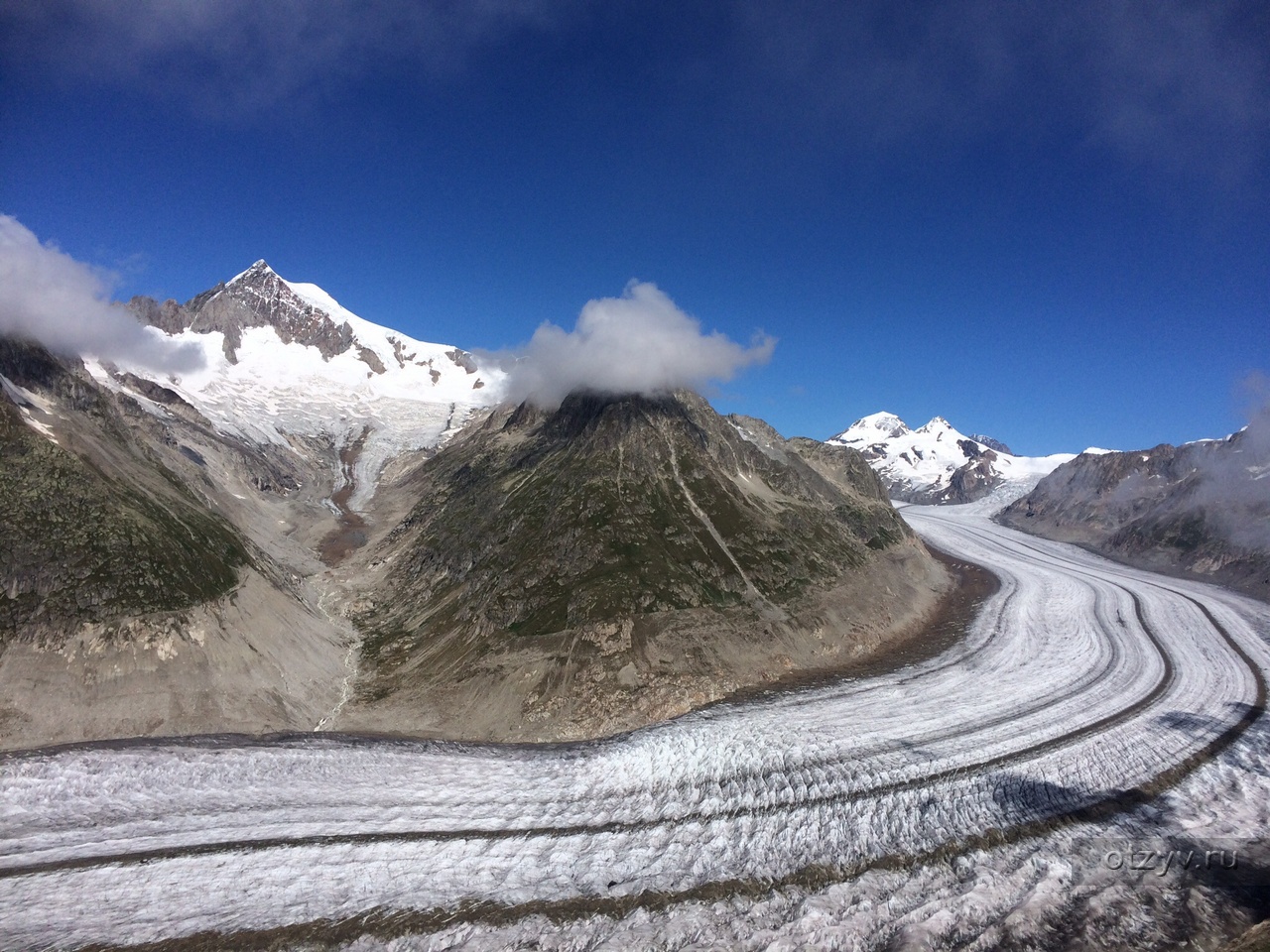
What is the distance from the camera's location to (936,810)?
102 feet

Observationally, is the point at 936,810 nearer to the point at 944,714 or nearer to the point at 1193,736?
the point at 944,714

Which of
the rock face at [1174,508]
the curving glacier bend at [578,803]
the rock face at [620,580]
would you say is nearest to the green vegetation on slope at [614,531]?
the rock face at [620,580]

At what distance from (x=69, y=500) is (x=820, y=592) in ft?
217

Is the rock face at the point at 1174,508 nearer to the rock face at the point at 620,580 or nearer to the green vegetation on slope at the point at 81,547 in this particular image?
the rock face at the point at 620,580

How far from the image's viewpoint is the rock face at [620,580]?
46250 mm

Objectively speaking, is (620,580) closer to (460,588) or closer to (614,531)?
(614,531)

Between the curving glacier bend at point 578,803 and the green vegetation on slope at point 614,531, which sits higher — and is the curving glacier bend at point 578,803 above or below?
below

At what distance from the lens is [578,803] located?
32.5m

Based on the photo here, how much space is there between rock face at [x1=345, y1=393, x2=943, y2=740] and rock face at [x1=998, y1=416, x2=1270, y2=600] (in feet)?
153

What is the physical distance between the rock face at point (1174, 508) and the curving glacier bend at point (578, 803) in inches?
2634

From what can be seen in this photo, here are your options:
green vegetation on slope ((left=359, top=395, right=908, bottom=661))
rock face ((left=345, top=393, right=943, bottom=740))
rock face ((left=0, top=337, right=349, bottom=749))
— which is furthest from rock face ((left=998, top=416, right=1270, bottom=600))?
rock face ((left=0, top=337, right=349, bottom=749))

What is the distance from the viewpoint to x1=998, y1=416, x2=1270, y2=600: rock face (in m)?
98.1

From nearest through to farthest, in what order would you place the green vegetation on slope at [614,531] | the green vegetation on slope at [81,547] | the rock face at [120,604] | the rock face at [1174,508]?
the rock face at [120,604] → the green vegetation on slope at [81,547] → the green vegetation on slope at [614,531] → the rock face at [1174,508]

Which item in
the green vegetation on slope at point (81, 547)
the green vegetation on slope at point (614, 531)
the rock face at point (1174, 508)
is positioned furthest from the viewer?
the rock face at point (1174, 508)
